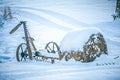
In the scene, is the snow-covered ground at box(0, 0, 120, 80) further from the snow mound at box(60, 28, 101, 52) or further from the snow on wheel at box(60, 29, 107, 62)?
the snow mound at box(60, 28, 101, 52)

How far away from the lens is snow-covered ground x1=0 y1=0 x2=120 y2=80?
241 inches

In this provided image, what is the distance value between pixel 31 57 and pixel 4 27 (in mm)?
7444

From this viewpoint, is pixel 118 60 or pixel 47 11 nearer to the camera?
pixel 118 60

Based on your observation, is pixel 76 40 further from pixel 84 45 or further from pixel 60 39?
pixel 60 39

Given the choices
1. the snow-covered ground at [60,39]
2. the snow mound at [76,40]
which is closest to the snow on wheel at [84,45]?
the snow mound at [76,40]

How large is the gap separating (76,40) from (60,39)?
455 centimetres

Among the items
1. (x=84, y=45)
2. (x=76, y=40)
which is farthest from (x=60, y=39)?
(x=84, y=45)

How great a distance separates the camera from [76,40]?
802cm

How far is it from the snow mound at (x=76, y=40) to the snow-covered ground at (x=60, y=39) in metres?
0.38

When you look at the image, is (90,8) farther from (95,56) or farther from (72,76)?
(72,76)

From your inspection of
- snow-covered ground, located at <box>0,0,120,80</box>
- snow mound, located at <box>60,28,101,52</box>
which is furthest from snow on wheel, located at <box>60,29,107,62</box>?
snow-covered ground, located at <box>0,0,120,80</box>

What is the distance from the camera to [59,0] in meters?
27.3

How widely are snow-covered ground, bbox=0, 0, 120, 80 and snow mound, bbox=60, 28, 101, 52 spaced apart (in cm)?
38

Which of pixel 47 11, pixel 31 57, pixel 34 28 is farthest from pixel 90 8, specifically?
pixel 31 57
